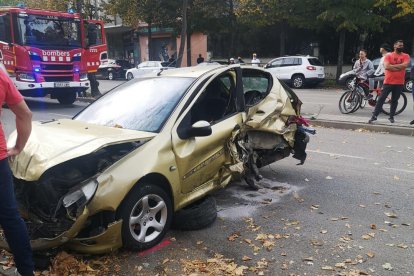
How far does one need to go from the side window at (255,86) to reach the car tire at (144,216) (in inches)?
88.3

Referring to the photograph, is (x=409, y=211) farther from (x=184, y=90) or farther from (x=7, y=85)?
(x=7, y=85)

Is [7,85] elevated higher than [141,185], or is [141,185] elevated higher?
[7,85]

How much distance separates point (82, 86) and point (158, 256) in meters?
12.1

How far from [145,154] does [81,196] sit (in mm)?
705

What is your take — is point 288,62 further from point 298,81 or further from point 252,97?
point 252,97

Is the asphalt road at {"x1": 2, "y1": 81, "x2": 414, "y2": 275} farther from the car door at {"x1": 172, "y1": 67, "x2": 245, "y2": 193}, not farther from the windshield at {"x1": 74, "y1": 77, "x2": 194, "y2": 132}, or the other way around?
the windshield at {"x1": 74, "y1": 77, "x2": 194, "y2": 132}

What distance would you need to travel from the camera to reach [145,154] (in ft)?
12.9

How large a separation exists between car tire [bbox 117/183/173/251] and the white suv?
1875cm

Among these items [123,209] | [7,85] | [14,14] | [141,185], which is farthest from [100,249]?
[14,14]

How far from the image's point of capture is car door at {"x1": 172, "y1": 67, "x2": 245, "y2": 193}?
14.1ft

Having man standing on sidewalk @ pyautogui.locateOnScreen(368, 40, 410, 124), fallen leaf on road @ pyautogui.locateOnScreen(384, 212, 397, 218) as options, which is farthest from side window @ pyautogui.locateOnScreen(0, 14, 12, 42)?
fallen leaf on road @ pyautogui.locateOnScreen(384, 212, 397, 218)

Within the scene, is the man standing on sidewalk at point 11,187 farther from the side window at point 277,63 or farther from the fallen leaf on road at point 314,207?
the side window at point 277,63

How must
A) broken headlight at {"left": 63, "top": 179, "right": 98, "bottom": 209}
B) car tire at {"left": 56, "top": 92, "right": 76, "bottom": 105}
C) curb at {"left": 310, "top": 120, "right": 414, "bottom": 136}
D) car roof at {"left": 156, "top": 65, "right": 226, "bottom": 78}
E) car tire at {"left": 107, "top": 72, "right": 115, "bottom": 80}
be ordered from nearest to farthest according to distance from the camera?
1. broken headlight at {"left": 63, "top": 179, "right": 98, "bottom": 209}
2. car roof at {"left": 156, "top": 65, "right": 226, "bottom": 78}
3. curb at {"left": 310, "top": 120, "right": 414, "bottom": 136}
4. car tire at {"left": 56, "top": 92, "right": 76, "bottom": 105}
5. car tire at {"left": 107, "top": 72, "right": 115, "bottom": 80}

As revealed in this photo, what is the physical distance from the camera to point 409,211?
5035 millimetres
